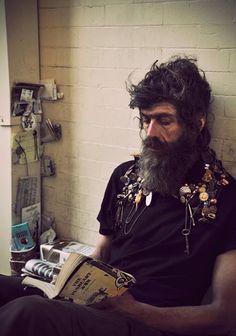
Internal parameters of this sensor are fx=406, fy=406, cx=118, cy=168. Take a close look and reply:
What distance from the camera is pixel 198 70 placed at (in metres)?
1.77

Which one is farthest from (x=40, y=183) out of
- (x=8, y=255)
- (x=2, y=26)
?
(x=2, y=26)

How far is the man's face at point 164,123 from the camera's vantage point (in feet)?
5.44

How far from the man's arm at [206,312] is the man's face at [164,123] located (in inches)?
20.4

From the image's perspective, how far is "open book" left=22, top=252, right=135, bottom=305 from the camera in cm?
140

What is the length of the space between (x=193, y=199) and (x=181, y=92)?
435 millimetres

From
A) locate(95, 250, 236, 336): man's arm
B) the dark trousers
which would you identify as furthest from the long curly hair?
the dark trousers

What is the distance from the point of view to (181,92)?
1631mm

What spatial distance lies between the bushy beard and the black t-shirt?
4 centimetres

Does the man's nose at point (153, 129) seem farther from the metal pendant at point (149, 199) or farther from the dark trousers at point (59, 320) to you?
the dark trousers at point (59, 320)

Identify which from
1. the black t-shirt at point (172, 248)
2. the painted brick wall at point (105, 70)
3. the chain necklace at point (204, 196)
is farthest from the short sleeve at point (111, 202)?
the chain necklace at point (204, 196)

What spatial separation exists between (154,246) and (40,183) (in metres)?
1.10

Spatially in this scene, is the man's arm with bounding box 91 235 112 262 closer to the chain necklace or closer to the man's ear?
the chain necklace

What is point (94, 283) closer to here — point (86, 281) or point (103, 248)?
→ point (86, 281)

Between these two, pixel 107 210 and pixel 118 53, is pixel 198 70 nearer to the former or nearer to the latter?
pixel 118 53
